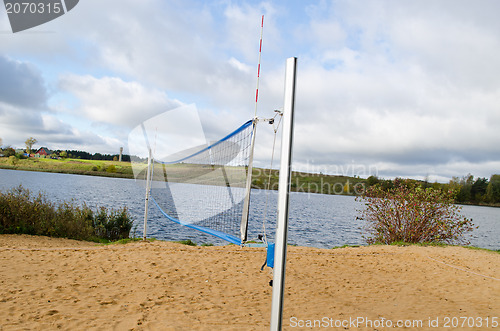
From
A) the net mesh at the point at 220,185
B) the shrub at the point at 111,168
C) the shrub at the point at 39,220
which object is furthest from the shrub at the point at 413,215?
the shrub at the point at 111,168

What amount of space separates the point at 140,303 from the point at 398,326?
314cm

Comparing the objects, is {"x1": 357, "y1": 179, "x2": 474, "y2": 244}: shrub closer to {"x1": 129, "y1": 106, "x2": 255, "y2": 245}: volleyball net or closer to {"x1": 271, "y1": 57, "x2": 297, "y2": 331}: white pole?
{"x1": 129, "y1": 106, "x2": 255, "y2": 245}: volleyball net

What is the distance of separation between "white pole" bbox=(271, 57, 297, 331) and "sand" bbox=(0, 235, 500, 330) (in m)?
2.14

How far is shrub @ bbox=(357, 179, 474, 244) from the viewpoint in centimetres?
1048

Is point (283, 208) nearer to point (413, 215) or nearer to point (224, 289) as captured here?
point (224, 289)

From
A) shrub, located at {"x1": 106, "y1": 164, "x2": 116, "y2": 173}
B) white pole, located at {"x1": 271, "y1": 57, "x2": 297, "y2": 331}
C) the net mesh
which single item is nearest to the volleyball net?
the net mesh

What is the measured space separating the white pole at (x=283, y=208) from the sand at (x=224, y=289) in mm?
2137

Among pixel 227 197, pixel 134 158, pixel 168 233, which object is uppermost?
pixel 134 158

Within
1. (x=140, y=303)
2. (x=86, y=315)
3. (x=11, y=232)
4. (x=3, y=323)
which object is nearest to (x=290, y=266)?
(x=140, y=303)

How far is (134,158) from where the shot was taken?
1200 centimetres

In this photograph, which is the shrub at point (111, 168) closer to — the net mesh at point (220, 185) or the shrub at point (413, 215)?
the net mesh at point (220, 185)

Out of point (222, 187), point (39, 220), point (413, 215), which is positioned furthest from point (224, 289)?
point (413, 215)

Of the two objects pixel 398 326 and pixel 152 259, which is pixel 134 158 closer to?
pixel 152 259

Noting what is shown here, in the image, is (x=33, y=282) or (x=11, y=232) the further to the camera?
(x=11, y=232)
